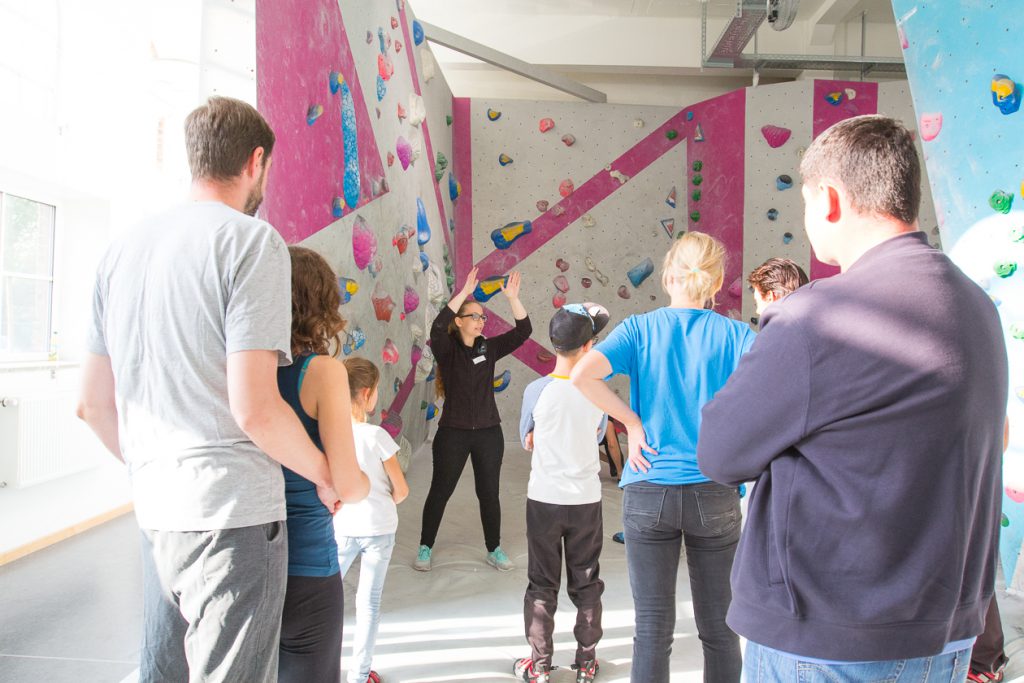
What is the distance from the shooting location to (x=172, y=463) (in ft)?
3.72

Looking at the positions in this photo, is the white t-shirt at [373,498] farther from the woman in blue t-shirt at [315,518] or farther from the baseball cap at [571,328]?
the woman in blue t-shirt at [315,518]

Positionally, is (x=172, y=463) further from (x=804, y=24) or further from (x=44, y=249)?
(x=804, y=24)

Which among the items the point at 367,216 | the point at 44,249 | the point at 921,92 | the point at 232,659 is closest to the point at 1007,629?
the point at 921,92

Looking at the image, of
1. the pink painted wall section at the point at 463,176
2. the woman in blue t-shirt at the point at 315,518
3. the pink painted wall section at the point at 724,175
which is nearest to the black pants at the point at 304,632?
the woman in blue t-shirt at the point at 315,518

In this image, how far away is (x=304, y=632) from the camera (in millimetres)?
1252

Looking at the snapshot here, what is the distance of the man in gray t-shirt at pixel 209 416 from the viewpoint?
3.63 feet

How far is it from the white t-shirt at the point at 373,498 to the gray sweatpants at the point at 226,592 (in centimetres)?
85

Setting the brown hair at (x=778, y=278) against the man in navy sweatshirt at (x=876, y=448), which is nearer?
the man in navy sweatshirt at (x=876, y=448)

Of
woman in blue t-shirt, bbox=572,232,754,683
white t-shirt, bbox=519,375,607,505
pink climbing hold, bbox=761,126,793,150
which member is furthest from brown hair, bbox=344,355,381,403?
pink climbing hold, bbox=761,126,793,150

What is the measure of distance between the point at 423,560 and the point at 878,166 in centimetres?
269

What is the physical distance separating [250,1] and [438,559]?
2.33m

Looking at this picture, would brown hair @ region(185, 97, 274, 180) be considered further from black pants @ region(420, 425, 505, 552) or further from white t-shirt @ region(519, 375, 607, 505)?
black pants @ region(420, 425, 505, 552)

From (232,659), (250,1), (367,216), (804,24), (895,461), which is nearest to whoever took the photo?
(895,461)

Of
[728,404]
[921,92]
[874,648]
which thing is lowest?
[874,648]
